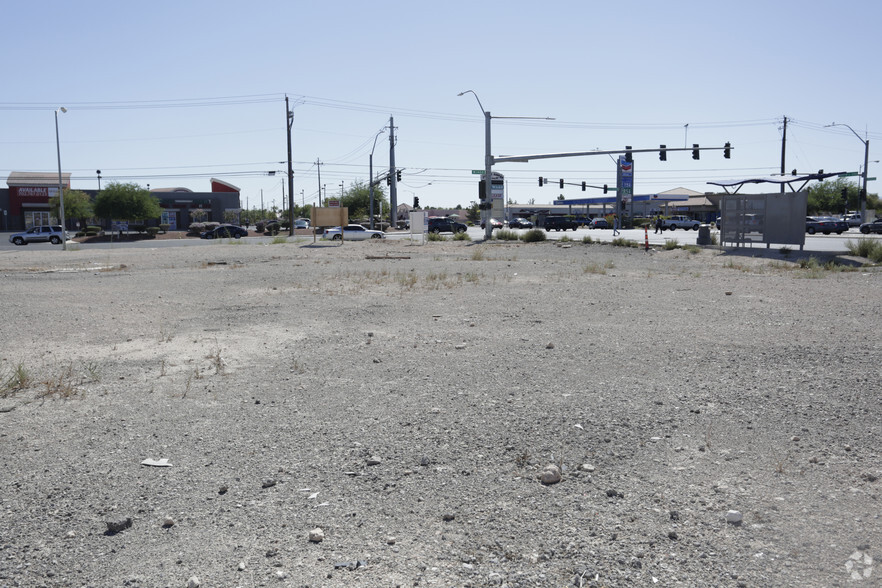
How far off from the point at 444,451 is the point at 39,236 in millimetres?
63485

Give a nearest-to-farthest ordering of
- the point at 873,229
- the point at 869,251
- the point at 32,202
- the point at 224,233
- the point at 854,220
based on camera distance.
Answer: the point at 869,251 → the point at 873,229 → the point at 224,233 → the point at 854,220 → the point at 32,202

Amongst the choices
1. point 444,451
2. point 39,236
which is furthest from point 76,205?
point 444,451

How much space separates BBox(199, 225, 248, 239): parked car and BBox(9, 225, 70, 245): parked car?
1246 centimetres

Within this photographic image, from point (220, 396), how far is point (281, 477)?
250cm

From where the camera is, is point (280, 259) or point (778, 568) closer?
point (778, 568)

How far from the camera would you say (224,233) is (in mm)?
69500

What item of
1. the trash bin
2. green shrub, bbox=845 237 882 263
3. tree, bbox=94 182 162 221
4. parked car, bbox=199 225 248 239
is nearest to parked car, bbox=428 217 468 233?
parked car, bbox=199 225 248 239

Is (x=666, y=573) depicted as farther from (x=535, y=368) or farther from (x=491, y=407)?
(x=535, y=368)

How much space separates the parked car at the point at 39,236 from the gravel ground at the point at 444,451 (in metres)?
52.9

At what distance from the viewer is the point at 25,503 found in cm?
491

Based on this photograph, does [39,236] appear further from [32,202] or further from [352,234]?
[32,202]

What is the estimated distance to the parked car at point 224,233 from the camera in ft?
226

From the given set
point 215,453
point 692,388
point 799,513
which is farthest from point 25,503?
point 692,388

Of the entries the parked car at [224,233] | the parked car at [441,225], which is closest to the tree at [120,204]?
the parked car at [224,233]
